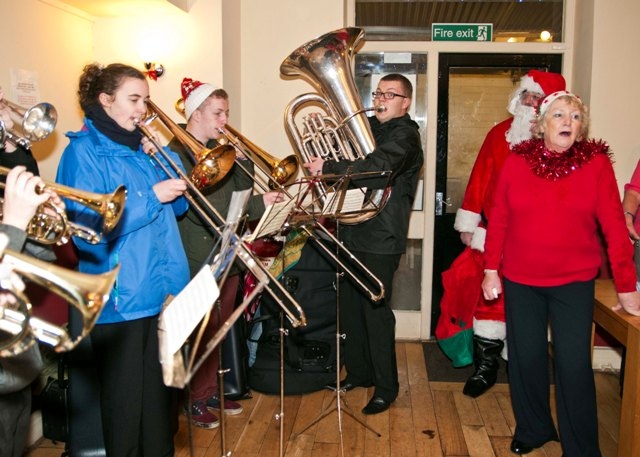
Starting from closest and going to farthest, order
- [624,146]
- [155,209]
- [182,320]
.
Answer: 1. [182,320]
2. [155,209]
3. [624,146]

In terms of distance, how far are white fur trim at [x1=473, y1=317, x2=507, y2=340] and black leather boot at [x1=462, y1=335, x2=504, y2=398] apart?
26 mm

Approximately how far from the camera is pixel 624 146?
3.99 m

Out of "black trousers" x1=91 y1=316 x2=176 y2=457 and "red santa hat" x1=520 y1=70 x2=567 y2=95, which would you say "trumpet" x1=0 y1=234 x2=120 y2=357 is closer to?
"black trousers" x1=91 y1=316 x2=176 y2=457

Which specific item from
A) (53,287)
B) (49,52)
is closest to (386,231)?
(49,52)

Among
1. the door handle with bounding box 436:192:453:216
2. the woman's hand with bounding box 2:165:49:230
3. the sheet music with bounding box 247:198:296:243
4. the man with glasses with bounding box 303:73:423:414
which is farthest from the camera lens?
the door handle with bounding box 436:192:453:216

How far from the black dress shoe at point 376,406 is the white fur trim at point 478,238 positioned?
1067 millimetres

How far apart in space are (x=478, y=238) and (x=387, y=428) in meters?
1.25

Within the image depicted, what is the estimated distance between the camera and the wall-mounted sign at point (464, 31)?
432cm

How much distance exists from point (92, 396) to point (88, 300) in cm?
153

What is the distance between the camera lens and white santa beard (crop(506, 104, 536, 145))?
339 cm

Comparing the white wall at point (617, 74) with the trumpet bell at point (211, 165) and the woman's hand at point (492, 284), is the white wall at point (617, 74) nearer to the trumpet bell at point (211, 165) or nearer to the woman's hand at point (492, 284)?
the woman's hand at point (492, 284)

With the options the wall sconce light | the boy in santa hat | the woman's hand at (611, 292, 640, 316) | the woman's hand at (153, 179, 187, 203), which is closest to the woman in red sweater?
the woman's hand at (611, 292, 640, 316)

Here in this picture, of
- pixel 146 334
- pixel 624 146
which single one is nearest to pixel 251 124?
pixel 146 334

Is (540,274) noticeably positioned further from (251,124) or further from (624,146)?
(251,124)
